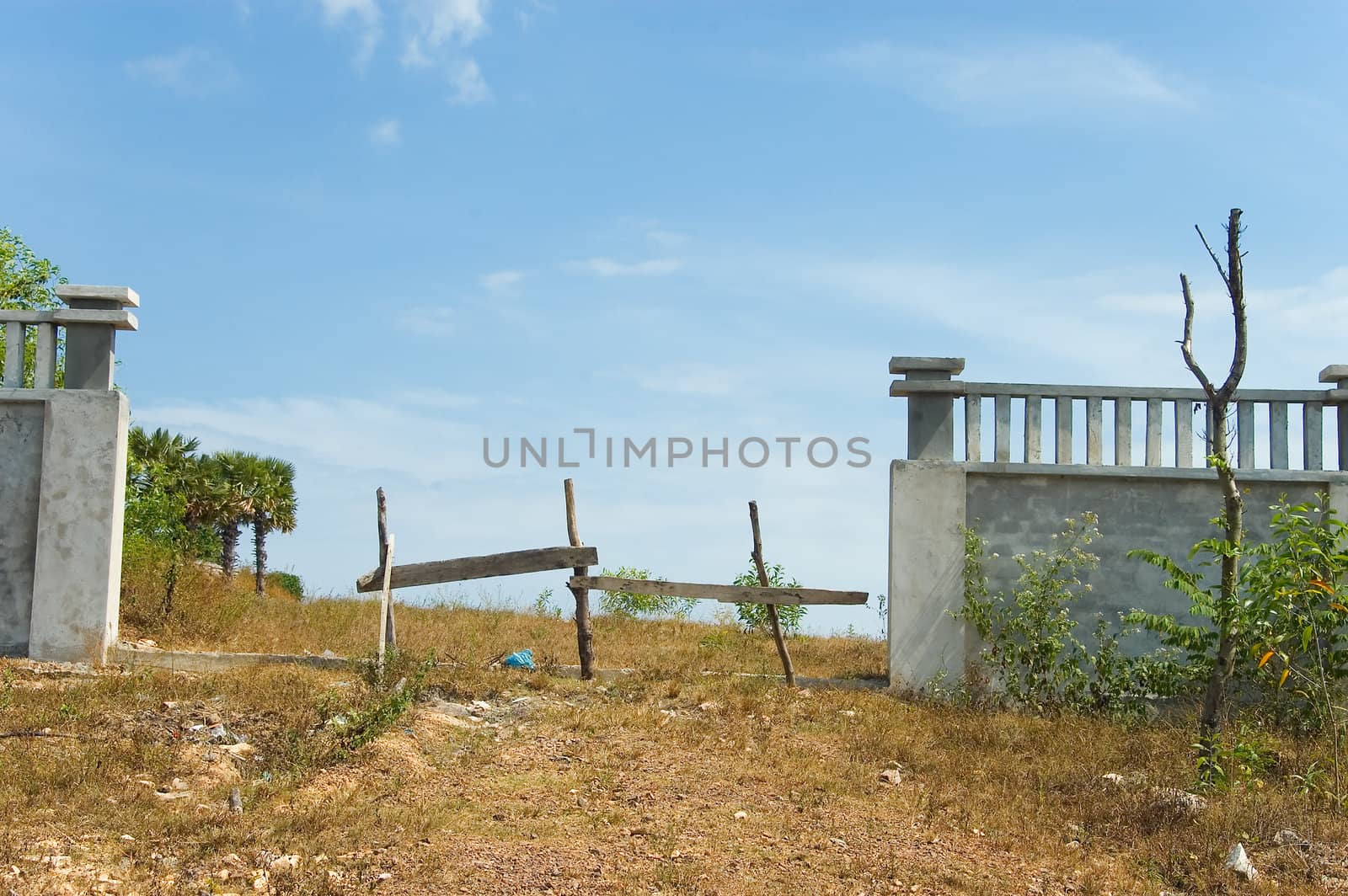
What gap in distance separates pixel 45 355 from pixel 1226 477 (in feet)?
35.8

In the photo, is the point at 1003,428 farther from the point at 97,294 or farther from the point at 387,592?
the point at 97,294

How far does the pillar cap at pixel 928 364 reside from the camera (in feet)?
38.9

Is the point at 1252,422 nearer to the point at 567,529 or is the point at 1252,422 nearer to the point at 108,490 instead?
the point at 567,529

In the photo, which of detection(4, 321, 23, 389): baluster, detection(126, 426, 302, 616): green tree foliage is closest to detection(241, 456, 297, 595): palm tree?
detection(126, 426, 302, 616): green tree foliage

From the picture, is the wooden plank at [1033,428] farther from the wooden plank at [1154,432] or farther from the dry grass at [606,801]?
the dry grass at [606,801]

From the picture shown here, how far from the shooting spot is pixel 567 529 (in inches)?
468

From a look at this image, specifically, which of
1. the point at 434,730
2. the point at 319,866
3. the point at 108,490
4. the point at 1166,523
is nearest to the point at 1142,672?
the point at 1166,523

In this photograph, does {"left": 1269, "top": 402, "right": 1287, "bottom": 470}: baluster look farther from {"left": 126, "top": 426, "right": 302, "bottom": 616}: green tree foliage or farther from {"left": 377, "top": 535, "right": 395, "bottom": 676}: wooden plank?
{"left": 126, "top": 426, "right": 302, "bottom": 616}: green tree foliage

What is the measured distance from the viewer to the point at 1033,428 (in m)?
11.9

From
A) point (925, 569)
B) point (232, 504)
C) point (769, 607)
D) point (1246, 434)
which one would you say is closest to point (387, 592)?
point (769, 607)

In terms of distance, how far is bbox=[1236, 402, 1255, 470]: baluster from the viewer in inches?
472

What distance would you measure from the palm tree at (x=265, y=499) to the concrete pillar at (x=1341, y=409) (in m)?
22.7

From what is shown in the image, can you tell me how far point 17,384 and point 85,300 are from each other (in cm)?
107

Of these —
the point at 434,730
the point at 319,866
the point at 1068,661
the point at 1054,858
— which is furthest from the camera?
the point at 1068,661
